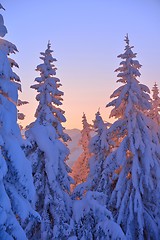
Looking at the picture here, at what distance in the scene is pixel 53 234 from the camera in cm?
1612

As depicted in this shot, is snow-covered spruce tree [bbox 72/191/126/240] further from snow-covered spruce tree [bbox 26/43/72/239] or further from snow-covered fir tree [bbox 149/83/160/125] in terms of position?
snow-covered fir tree [bbox 149/83/160/125]

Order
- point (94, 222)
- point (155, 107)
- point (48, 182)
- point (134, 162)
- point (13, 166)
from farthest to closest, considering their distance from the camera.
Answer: point (155, 107)
point (134, 162)
point (48, 182)
point (94, 222)
point (13, 166)

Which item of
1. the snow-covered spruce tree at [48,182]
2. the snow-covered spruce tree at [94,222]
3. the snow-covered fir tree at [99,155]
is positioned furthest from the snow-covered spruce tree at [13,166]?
the snow-covered fir tree at [99,155]

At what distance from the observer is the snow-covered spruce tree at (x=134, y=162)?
2008 cm

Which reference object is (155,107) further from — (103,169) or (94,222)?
(94,222)

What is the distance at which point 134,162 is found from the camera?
2036cm

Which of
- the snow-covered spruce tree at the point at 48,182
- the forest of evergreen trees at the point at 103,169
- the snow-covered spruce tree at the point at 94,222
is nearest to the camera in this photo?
the snow-covered spruce tree at the point at 94,222

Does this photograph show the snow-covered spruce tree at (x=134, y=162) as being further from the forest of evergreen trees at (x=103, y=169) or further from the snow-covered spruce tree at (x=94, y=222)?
the snow-covered spruce tree at (x=94, y=222)

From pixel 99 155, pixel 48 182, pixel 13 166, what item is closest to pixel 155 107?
pixel 99 155

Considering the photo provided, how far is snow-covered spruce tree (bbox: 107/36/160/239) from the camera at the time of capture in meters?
20.1

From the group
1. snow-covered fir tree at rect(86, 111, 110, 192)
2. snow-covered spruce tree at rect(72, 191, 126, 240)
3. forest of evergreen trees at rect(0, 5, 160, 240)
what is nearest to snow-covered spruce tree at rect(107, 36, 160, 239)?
forest of evergreen trees at rect(0, 5, 160, 240)

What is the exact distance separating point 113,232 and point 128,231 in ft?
23.6

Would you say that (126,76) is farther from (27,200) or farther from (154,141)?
(27,200)

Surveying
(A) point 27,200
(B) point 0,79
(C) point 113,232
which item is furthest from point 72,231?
(B) point 0,79
